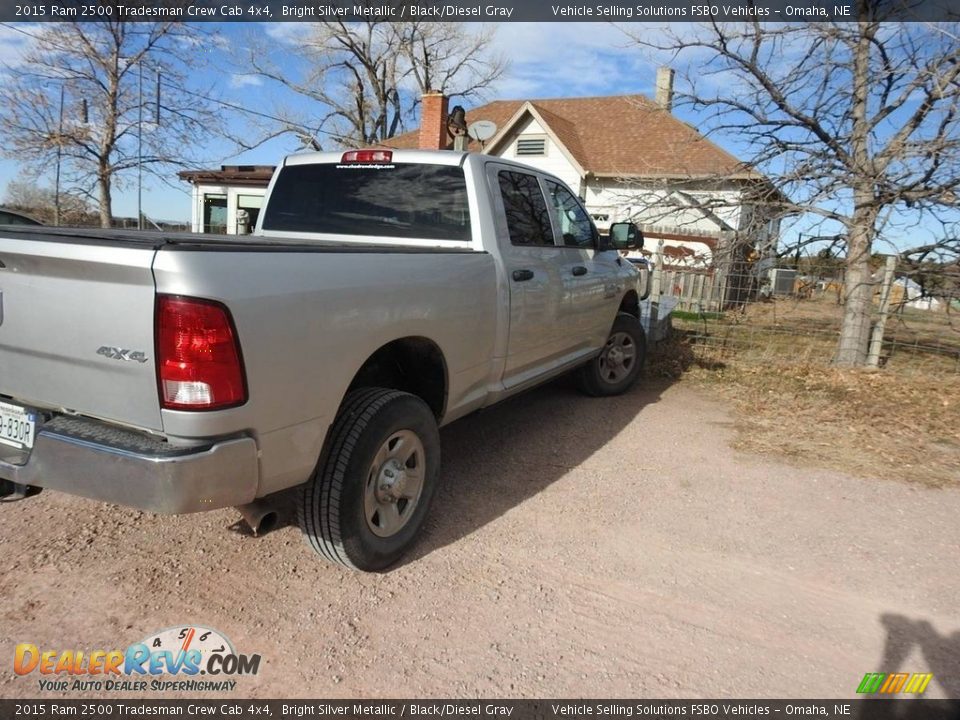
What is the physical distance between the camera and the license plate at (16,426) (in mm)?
2352

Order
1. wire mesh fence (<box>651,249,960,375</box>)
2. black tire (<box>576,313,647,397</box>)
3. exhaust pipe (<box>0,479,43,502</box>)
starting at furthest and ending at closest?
wire mesh fence (<box>651,249,960,375</box>), black tire (<box>576,313,647,397</box>), exhaust pipe (<box>0,479,43,502</box>)

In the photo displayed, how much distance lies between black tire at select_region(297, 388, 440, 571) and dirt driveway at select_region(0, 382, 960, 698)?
0.19 meters

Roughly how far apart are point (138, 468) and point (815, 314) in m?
8.08

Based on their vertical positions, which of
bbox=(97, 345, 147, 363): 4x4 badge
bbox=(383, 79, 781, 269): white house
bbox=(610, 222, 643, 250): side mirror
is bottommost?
bbox=(97, 345, 147, 363): 4x4 badge

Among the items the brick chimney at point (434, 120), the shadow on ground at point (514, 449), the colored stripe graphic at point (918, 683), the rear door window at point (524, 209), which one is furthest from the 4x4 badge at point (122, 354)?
the brick chimney at point (434, 120)

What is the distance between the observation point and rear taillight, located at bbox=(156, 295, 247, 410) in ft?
6.66

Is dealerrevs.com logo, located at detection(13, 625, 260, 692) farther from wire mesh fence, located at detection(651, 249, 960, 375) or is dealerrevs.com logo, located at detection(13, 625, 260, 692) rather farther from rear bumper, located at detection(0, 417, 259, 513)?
wire mesh fence, located at detection(651, 249, 960, 375)

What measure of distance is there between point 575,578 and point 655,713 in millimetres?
834

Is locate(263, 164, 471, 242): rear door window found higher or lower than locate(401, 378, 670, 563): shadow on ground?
higher

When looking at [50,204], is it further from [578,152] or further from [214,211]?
[578,152]

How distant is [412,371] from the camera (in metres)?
3.38


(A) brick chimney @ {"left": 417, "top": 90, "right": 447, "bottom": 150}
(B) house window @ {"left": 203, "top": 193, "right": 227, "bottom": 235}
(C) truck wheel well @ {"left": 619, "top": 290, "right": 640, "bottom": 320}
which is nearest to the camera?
(C) truck wheel well @ {"left": 619, "top": 290, "right": 640, "bottom": 320}

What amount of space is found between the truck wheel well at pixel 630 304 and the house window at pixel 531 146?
15763 mm

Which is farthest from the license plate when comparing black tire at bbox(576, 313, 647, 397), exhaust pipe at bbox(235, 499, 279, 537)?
black tire at bbox(576, 313, 647, 397)
